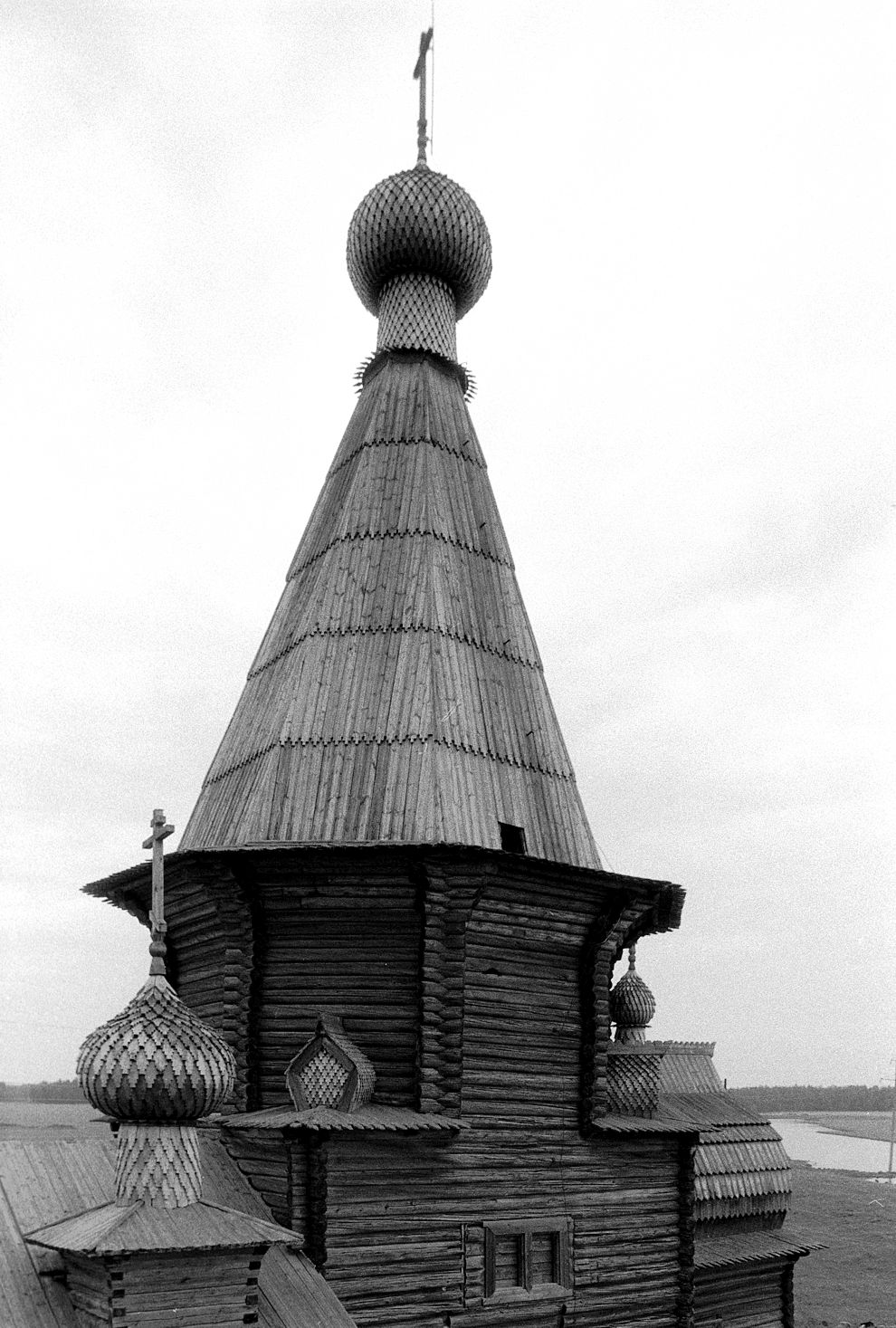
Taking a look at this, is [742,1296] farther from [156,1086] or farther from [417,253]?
[417,253]

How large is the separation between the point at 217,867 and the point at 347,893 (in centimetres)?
114

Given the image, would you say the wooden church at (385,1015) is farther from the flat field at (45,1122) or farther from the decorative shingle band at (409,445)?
the flat field at (45,1122)

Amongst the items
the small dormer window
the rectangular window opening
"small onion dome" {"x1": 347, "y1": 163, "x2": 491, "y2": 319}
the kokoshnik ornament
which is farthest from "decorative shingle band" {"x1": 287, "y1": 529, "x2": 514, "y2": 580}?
the rectangular window opening

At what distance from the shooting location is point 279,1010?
10344 mm

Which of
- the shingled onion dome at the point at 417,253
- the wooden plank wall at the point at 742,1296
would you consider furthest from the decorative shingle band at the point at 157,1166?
the wooden plank wall at the point at 742,1296

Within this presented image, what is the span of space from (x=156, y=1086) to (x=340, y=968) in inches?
105

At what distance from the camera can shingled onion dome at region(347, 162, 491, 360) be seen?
14094 millimetres

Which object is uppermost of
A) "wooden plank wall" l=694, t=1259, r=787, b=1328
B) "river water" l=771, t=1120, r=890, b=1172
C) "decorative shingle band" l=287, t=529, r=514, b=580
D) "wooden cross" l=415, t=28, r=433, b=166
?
"wooden cross" l=415, t=28, r=433, b=166

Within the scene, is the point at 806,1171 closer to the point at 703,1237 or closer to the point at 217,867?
the point at 703,1237

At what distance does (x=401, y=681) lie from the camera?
11430 millimetres

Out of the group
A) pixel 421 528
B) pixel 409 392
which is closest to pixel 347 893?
pixel 421 528

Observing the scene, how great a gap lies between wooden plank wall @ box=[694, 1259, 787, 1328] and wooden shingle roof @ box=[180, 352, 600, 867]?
7.50 m

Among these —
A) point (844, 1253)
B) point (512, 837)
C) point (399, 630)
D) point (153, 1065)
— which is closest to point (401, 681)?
point (399, 630)

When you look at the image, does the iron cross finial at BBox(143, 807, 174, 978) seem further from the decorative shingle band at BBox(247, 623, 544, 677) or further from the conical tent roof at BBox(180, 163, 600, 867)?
the decorative shingle band at BBox(247, 623, 544, 677)
